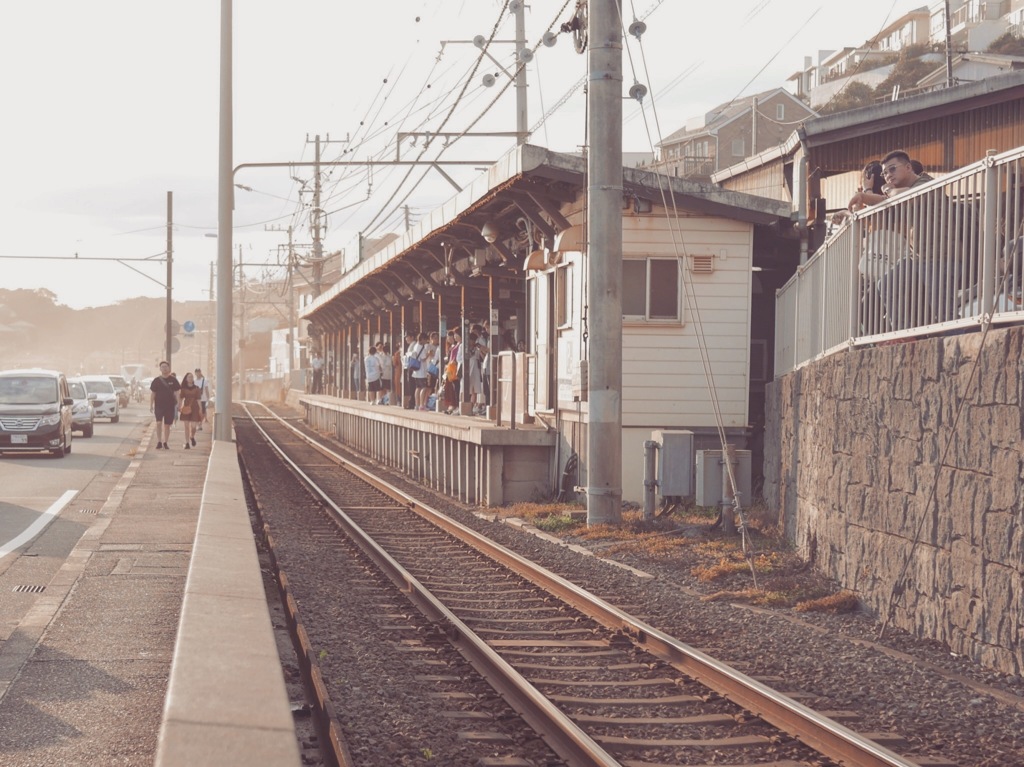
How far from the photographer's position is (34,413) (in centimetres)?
2741

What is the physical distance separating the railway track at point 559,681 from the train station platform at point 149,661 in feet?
1.72

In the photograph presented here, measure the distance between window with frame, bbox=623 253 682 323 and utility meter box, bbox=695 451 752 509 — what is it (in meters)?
4.04

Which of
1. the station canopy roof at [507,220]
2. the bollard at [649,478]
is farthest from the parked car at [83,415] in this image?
the bollard at [649,478]

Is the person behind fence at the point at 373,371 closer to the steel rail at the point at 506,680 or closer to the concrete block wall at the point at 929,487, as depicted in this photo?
the steel rail at the point at 506,680

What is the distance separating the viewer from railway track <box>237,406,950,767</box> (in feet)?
19.3

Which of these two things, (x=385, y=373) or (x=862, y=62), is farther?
(x=862, y=62)

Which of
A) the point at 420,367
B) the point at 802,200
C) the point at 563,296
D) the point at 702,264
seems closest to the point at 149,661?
the point at 702,264

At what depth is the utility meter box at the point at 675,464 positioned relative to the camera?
48.0 ft

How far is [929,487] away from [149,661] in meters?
4.88

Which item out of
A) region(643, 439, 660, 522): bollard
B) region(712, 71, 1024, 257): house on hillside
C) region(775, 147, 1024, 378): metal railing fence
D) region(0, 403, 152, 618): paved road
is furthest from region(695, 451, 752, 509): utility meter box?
region(0, 403, 152, 618): paved road

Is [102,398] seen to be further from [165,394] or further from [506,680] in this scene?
[506,680]

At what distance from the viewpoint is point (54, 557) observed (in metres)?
12.6

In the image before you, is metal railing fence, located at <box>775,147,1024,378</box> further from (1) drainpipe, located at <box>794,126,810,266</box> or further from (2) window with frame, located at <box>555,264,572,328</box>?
(2) window with frame, located at <box>555,264,572,328</box>

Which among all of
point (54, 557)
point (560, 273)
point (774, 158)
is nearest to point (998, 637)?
point (54, 557)
